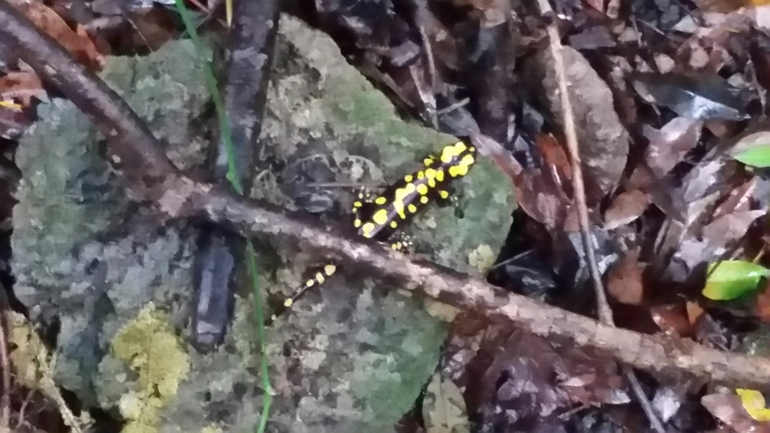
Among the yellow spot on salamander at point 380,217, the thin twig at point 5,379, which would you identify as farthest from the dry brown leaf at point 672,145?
the thin twig at point 5,379

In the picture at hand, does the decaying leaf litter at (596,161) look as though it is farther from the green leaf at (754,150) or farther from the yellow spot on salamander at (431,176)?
the yellow spot on salamander at (431,176)

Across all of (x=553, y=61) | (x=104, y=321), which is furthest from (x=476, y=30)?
(x=104, y=321)

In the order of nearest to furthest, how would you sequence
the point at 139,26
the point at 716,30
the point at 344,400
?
the point at 344,400
the point at 139,26
the point at 716,30

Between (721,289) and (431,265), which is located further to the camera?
(721,289)

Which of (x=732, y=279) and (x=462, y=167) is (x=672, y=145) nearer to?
(x=732, y=279)

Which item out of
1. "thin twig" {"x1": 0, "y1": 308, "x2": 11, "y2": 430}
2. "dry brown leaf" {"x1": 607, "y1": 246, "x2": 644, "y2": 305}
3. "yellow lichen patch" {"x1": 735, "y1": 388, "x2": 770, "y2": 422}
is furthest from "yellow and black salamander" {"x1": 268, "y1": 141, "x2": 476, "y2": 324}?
"yellow lichen patch" {"x1": 735, "y1": 388, "x2": 770, "y2": 422}

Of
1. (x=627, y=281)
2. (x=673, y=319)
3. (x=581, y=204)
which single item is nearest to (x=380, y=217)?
(x=581, y=204)

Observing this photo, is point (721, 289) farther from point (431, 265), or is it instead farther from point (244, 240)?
point (244, 240)
